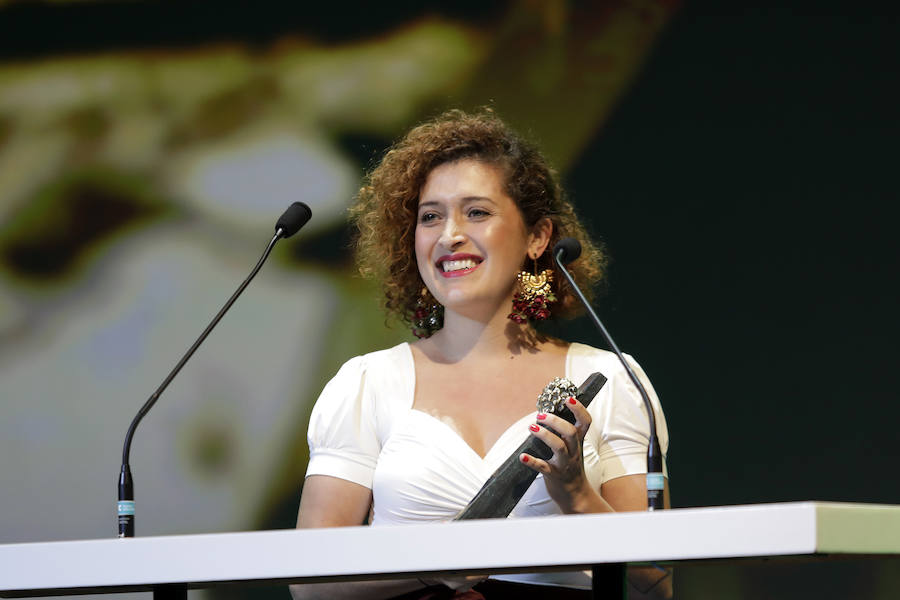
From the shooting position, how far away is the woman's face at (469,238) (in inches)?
97.0

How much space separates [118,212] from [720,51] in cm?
184

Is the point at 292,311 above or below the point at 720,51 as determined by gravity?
below

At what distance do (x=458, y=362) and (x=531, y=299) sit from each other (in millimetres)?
197

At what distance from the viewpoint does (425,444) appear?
235 cm

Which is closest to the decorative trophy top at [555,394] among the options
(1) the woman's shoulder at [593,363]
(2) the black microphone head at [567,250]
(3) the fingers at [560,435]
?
(3) the fingers at [560,435]

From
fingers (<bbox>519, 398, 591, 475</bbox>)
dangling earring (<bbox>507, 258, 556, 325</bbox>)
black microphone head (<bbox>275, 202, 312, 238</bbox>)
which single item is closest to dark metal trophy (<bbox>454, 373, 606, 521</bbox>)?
fingers (<bbox>519, 398, 591, 475</bbox>)

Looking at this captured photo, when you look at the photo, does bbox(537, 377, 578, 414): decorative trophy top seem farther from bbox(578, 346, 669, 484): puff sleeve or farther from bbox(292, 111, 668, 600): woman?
bbox(578, 346, 669, 484): puff sleeve

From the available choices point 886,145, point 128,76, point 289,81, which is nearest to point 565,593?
point 886,145

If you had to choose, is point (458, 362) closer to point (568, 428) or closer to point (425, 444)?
point (425, 444)

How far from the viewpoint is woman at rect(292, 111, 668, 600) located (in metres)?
2.32

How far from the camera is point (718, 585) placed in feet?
10.7

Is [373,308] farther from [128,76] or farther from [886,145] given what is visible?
[886,145]

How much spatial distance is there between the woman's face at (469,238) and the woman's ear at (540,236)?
10 mm

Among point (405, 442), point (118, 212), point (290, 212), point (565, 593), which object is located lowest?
point (565, 593)
